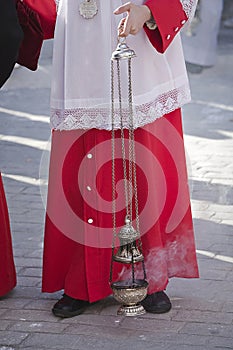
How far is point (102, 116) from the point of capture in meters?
4.01

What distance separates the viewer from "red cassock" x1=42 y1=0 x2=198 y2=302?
13.6 ft

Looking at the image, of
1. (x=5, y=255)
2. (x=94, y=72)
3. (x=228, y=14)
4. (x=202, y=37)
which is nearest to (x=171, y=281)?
(x=5, y=255)

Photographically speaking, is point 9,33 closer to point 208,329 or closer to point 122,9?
point 122,9

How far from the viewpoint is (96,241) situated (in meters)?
4.20

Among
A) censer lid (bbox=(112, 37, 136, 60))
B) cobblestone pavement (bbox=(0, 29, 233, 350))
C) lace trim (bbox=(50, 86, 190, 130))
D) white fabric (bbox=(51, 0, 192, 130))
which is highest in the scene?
censer lid (bbox=(112, 37, 136, 60))

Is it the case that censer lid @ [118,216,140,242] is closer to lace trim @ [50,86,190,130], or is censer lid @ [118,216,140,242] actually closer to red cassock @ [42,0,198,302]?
red cassock @ [42,0,198,302]

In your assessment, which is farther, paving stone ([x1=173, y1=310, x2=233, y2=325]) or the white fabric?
paving stone ([x1=173, y1=310, x2=233, y2=325])

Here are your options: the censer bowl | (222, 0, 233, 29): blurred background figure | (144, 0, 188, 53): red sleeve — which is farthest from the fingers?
(222, 0, 233, 29): blurred background figure

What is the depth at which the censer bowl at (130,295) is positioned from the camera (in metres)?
3.88

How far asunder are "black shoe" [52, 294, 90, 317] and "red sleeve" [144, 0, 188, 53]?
1.15 metres

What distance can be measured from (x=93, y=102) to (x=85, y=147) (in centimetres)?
23

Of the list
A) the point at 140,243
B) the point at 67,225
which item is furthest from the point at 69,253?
the point at 140,243

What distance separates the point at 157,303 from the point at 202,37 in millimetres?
7020

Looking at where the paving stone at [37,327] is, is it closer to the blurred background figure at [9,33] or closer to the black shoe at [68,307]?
the black shoe at [68,307]
